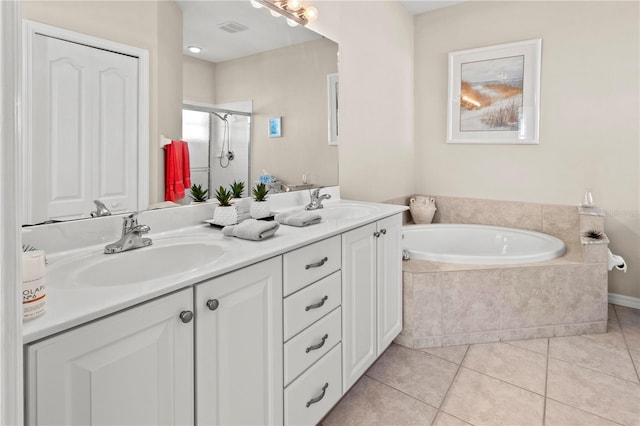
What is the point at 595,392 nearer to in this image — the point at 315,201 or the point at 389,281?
the point at 389,281

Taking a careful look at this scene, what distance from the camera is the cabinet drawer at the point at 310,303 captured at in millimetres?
1349

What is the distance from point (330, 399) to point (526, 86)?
2788 mm

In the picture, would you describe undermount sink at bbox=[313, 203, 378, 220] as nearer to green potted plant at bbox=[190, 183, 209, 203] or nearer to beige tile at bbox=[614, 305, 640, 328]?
green potted plant at bbox=[190, 183, 209, 203]

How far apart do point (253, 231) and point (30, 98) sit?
0.76 m

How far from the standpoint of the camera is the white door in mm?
1182

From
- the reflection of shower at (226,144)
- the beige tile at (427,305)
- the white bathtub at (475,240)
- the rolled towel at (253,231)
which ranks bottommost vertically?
the beige tile at (427,305)

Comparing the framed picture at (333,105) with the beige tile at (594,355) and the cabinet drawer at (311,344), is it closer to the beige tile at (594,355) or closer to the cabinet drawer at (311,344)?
the cabinet drawer at (311,344)

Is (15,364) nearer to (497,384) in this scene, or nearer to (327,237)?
(327,237)

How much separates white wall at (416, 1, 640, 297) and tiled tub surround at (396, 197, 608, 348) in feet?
2.20

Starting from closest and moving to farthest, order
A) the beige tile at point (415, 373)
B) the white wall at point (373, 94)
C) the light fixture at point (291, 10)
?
1. the beige tile at point (415, 373)
2. the light fixture at point (291, 10)
3. the white wall at point (373, 94)

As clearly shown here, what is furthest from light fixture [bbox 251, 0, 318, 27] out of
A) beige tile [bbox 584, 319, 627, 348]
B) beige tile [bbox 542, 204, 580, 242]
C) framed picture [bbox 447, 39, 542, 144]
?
beige tile [bbox 584, 319, 627, 348]

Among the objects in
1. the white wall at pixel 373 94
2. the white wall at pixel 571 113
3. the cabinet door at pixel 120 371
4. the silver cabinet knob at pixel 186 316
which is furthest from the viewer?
the white wall at pixel 571 113

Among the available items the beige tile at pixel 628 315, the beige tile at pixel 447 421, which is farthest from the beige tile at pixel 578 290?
the beige tile at pixel 447 421

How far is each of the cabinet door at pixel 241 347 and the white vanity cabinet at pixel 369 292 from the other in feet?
1.57
